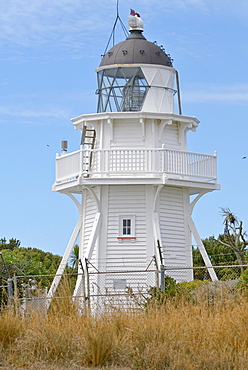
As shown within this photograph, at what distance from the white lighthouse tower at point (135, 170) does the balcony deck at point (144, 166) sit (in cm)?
4

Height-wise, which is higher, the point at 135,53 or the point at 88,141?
the point at 135,53

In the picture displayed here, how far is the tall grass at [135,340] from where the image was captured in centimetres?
1538

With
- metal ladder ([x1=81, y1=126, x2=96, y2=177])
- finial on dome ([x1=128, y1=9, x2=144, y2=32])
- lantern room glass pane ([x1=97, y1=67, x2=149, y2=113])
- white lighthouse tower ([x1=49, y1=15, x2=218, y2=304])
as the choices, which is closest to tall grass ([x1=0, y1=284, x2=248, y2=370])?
→ white lighthouse tower ([x1=49, y1=15, x2=218, y2=304])

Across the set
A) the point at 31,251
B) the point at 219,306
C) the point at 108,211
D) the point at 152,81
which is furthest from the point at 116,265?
the point at 31,251

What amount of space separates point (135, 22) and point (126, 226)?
848 centimetres

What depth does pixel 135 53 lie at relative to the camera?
32.3m

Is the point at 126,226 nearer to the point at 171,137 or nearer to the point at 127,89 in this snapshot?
the point at 171,137

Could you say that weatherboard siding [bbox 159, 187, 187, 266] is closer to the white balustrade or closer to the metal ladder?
the white balustrade

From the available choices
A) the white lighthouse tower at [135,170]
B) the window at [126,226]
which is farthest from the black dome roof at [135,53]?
the window at [126,226]

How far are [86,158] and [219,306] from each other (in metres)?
15.4

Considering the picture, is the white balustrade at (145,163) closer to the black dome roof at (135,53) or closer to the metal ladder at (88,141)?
the metal ladder at (88,141)

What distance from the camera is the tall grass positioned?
50.5ft

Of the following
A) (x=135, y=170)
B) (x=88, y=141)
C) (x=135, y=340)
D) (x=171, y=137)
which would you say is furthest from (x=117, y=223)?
(x=135, y=340)

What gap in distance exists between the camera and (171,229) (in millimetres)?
31656
